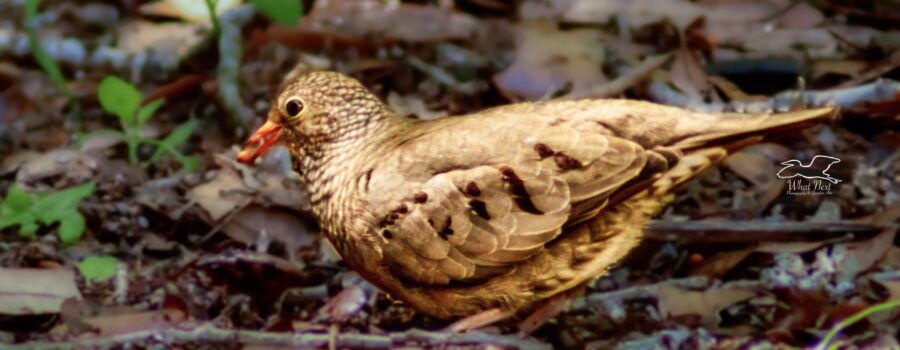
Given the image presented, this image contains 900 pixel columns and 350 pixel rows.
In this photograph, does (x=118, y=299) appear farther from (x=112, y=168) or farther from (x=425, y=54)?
(x=425, y=54)

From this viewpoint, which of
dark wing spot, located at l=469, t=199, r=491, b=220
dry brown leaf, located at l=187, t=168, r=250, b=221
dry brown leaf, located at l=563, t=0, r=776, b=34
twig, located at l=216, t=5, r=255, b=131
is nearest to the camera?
dark wing spot, located at l=469, t=199, r=491, b=220

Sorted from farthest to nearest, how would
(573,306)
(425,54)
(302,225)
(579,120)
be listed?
1. (425,54)
2. (302,225)
3. (573,306)
4. (579,120)

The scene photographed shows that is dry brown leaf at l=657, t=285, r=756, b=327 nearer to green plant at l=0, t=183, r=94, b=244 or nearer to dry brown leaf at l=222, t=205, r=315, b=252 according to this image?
dry brown leaf at l=222, t=205, r=315, b=252

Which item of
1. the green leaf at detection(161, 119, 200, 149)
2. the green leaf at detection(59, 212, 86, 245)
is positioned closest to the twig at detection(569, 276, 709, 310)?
the green leaf at detection(59, 212, 86, 245)

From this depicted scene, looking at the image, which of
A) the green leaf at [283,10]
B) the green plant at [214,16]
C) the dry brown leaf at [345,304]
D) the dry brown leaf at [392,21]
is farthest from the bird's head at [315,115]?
the dry brown leaf at [392,21]

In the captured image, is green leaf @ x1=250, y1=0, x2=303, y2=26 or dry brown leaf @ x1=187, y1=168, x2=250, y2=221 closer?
dry brown leaf @ x1=187, y1=168, x2=250, y2=221

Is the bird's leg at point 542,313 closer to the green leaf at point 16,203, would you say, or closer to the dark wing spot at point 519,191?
the dark wing spot at point 519,191

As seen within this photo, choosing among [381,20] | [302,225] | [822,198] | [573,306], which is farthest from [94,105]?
[822,198]

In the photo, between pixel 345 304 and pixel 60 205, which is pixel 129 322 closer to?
pixel 345 304
